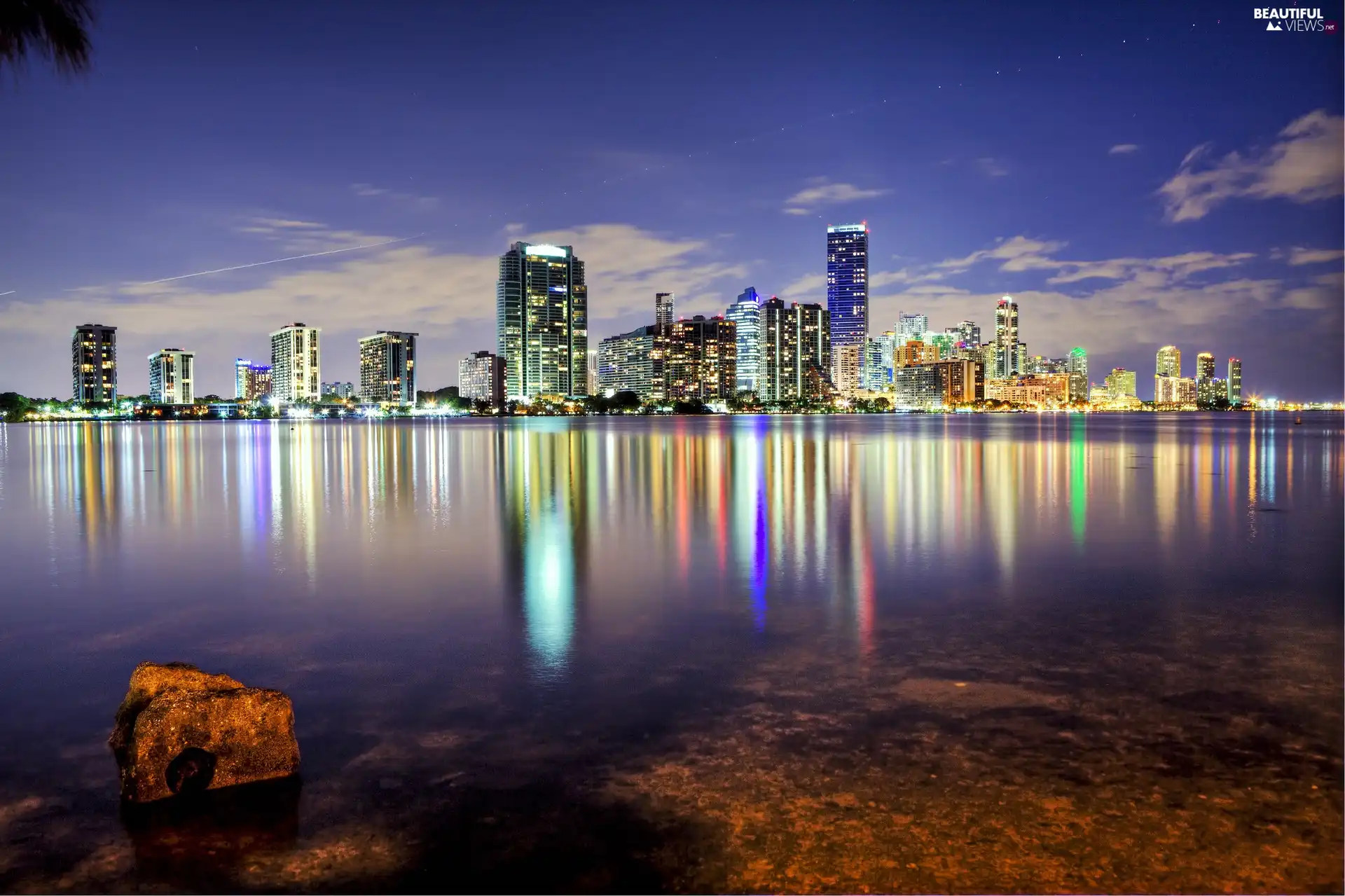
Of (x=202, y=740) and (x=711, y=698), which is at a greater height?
(x=202, y=740)

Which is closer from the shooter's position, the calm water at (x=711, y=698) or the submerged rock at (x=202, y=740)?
the calm water at (x=711, y=698)

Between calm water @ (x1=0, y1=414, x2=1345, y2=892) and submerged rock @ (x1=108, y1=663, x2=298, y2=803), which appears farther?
submerged rock @ (x1=108, y1=663, x2=298, y2=803)

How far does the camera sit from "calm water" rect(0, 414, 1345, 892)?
525 centimetres

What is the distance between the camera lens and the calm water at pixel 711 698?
5.25 meters

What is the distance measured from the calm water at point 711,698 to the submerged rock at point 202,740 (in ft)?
0.87

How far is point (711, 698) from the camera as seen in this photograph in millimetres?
7992

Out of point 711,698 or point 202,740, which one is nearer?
point 202,740

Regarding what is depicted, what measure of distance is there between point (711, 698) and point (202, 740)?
4175 mm

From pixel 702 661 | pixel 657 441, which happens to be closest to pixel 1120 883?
pixel 702 661

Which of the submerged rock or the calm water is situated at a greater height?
the submerged rock

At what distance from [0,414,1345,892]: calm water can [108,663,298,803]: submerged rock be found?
0.87 feet

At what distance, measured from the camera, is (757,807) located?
5746 mm

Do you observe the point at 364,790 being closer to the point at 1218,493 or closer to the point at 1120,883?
the point at 1120,883

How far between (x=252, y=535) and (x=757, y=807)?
16888 millimetres
